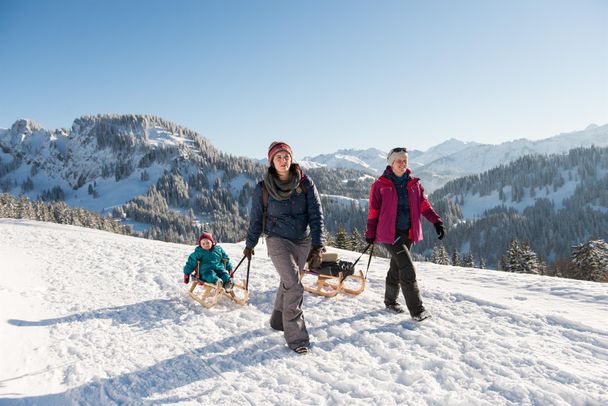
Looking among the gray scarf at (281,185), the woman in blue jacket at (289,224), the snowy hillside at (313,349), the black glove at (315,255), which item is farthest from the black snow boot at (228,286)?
the gray scarf at (281,185)

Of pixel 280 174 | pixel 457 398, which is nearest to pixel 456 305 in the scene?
pixel 457 398

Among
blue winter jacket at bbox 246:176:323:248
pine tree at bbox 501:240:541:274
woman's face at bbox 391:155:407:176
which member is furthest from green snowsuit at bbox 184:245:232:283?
pine tree at bbox 501:240:541:274

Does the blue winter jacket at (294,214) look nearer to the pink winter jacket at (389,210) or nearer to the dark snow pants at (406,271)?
the pink winter jacket at (389,210)

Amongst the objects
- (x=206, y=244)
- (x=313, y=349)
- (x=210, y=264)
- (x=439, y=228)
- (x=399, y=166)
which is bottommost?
(x=313, y=349)

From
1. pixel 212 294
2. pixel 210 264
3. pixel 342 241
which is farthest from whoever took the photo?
pixel 342 241

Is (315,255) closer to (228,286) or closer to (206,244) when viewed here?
(228,286)

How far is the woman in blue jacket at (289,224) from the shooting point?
5.43 meters

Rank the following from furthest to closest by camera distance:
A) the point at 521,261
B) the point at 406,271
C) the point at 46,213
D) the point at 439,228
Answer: the point at 46,213 → the point at 521,261 → the point at 439,228 → the point at 406,271

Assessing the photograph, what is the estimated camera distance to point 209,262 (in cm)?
850

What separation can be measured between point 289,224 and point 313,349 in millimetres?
1949

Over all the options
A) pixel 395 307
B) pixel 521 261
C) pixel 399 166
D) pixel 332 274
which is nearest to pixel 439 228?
pixel 399 166

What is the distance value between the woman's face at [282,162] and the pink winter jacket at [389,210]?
178 cm

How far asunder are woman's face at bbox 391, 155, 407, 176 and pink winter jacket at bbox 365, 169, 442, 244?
0.17m

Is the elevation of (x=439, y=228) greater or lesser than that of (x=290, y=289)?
greater
